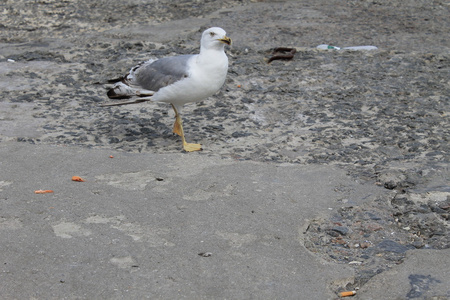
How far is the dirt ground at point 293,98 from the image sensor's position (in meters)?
3.37

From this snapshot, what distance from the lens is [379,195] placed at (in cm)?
351

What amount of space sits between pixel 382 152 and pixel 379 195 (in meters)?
0.90

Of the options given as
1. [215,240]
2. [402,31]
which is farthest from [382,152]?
[402,31]

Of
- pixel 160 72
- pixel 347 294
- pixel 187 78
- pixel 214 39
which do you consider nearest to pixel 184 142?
pixel 187 78

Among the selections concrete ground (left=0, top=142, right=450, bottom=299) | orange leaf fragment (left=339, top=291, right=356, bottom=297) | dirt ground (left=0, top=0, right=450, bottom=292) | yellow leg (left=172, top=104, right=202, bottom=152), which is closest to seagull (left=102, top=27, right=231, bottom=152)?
yellow leg (left=172, top=104, right=202, bottom=152)

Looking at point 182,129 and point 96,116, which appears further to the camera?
point 96,116

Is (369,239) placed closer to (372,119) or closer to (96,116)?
(372,119)

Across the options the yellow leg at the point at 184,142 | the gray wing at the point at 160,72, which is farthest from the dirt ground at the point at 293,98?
the gray wing at the point at 160,72

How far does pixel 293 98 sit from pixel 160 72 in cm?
150

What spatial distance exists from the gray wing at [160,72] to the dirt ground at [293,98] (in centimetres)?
45

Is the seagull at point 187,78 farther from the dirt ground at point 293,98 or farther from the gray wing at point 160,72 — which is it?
the dirt ground at point 293,98

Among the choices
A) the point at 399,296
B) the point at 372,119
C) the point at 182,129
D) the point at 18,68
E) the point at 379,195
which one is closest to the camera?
the point at 399,296

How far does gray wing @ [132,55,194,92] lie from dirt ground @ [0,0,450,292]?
17.7 inches

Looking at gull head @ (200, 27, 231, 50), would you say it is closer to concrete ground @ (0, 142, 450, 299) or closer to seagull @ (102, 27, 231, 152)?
seagull @ (102, 27, 231, 152)
